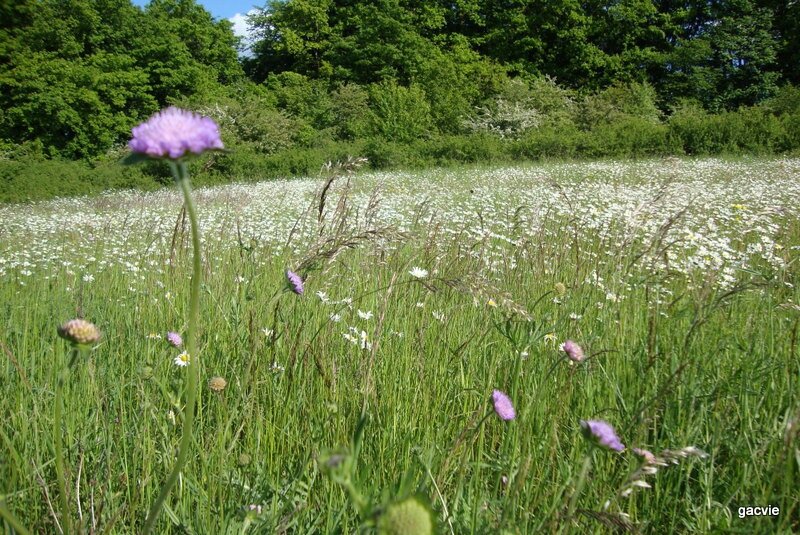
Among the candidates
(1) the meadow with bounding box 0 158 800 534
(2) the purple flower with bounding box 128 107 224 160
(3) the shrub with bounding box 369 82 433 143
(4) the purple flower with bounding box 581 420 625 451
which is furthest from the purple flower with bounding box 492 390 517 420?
(3) the shrub with bounding box 369 82 433 143

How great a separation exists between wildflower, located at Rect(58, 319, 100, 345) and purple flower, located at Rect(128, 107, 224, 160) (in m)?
0.27

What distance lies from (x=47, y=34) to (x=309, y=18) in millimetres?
13754

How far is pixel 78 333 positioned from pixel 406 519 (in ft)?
1.63

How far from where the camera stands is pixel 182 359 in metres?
1.44

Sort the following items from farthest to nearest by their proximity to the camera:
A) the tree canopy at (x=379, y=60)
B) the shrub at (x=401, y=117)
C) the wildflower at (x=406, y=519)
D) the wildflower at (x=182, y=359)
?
the tree canopy at (x=379, y=60) → the shrub at (x=401, y=117) → the wildflower at (x=182, y=359) → the wildflower at (x=406, y=519)

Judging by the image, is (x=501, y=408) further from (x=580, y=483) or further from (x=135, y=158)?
(x=135, y=158)

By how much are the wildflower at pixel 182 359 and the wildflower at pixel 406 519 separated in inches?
39.6

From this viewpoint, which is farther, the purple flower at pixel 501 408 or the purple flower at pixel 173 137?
the purple flower at pixel 501 408

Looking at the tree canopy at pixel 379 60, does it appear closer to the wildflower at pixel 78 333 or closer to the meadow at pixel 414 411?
the meadow at pixel 414 411

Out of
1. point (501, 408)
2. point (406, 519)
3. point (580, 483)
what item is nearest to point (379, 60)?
point (501, 408)

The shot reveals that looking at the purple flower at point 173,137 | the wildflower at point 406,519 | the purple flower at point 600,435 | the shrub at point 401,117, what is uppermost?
the shrub at point 401,117

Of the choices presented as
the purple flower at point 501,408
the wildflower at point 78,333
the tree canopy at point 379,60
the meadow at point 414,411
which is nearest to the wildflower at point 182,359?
the meadow at point 414,411

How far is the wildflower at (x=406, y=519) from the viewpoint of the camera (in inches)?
18.7

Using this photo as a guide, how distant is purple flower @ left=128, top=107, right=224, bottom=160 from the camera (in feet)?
1.81
